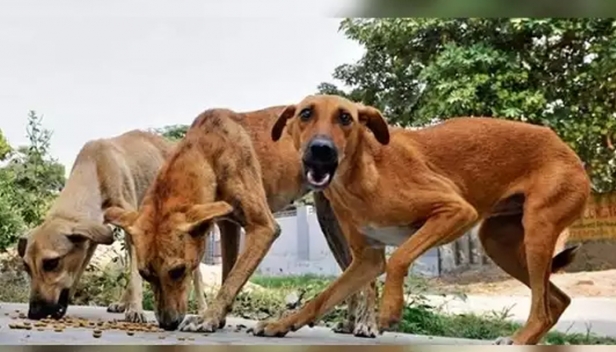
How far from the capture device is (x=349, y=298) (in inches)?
111

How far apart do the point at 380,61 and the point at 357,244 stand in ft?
1.81

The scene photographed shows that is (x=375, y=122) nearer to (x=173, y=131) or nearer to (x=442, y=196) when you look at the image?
(x=442, y=196)

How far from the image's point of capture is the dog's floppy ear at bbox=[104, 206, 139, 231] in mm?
2746

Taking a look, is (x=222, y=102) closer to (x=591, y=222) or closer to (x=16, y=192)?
(x=16, y=192)

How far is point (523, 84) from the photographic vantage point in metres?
2.90

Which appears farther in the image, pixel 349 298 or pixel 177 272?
pixel 349 298

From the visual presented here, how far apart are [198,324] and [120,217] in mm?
373

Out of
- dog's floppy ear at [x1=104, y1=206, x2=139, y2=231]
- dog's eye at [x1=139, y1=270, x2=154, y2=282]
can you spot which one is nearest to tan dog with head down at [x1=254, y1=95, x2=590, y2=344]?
dog's eye at [x1=139, y1=270, x2=154, y2=282]

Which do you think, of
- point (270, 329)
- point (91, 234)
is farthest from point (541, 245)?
point (91, 234)

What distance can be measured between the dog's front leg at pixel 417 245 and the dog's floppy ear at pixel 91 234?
2.62 ft

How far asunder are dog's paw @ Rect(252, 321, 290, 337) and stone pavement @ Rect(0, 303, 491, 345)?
14 mm

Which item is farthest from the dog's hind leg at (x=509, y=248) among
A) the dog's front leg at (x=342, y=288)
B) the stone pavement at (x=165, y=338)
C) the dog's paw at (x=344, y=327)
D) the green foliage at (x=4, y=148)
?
the green foliage at (x=4, y=148)

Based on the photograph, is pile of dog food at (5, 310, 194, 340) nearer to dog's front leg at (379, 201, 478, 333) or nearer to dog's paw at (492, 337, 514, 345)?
dog's front leg at (379, 201, 478, 333)

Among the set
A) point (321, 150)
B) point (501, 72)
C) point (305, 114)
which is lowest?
point (321, 150)
